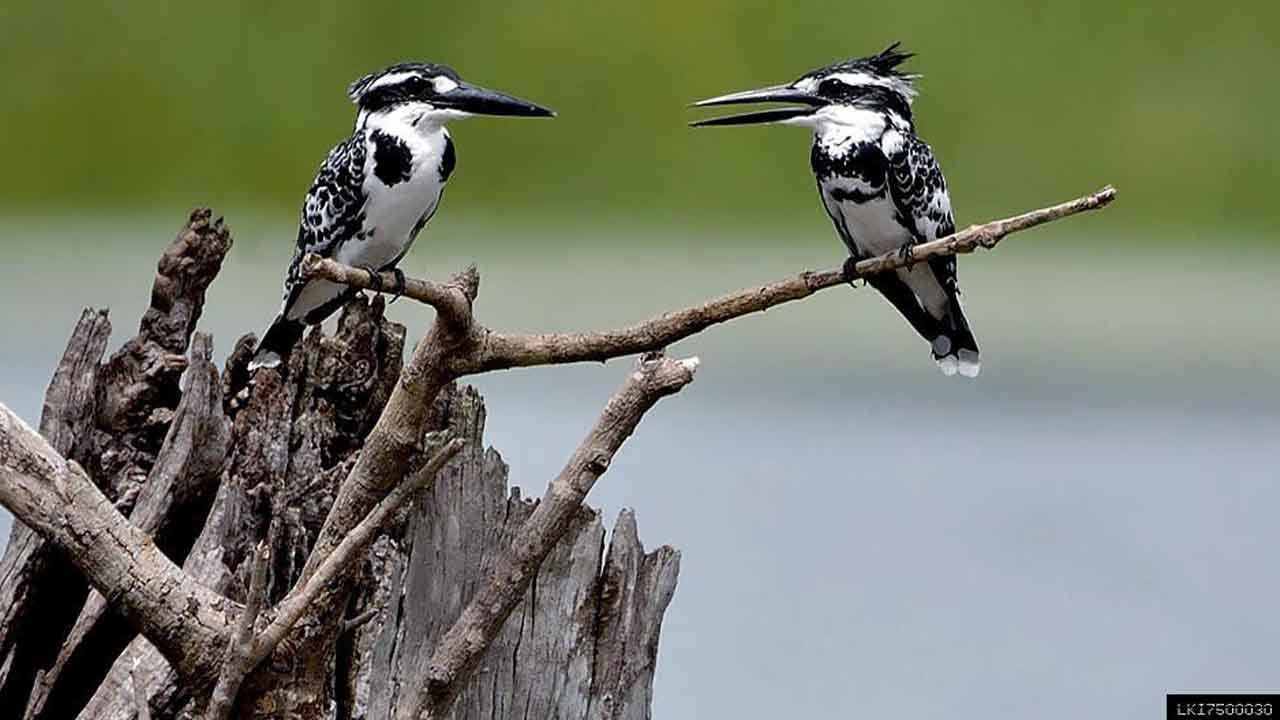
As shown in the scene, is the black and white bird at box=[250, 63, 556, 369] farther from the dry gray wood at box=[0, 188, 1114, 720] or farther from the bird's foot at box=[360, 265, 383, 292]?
the bird's foot at box=[360, 265, 383, 292]

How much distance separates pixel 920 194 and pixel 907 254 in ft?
Answer: 1.40

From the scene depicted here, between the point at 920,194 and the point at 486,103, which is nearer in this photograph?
the point at 486,103

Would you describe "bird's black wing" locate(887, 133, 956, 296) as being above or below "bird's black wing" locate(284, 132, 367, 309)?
above

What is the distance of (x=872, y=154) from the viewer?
210cm

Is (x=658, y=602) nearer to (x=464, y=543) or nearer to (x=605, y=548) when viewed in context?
(x=605, y=548)

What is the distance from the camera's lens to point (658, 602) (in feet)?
5.63

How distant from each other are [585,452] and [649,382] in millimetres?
98

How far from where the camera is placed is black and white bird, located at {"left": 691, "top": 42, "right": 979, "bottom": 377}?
82.8 inches

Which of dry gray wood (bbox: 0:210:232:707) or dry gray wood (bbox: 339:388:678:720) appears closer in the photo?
dry gray wood (bbox: 339:388:678:720)

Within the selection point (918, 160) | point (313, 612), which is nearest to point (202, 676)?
point (313, 612)

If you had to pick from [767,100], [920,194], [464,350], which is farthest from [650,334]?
[920,194]

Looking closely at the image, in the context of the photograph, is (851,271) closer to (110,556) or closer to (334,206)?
(334,206)

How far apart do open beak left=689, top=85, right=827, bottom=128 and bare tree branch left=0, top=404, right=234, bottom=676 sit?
809 millimetres

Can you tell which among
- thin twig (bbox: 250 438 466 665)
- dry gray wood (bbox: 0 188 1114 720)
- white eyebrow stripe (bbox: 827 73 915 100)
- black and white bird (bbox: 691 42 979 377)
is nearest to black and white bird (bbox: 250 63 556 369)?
dry gray wood (bbox: 0 188 1114 720)
